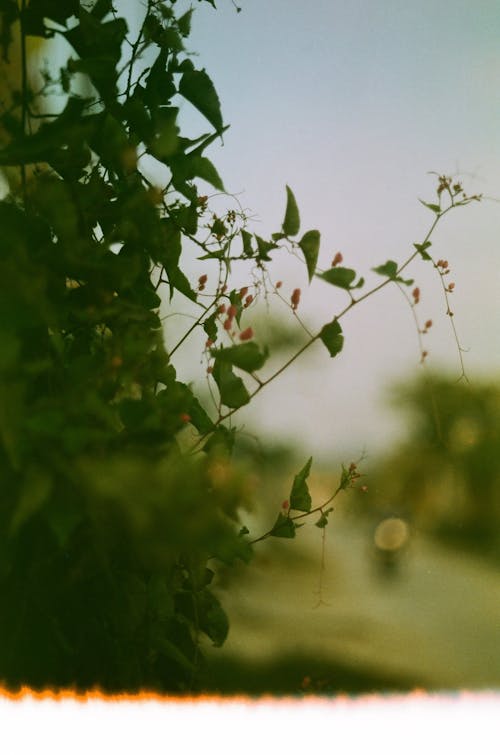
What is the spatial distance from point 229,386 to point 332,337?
127 millimetres

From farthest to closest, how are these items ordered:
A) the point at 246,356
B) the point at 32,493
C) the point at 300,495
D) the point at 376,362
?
1. the point at 376,362
2. the point at 300,495
3. the point at 246,356
4. the point at 32,493

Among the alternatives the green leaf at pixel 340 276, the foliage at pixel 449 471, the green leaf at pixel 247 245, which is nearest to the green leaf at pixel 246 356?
the green leaf at pixel 340 276

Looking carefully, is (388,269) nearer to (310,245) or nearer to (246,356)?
(310,245)

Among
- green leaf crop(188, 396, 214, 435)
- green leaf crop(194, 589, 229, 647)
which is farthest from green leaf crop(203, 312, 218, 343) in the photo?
green leaf crop(194, 589, 229, 647)

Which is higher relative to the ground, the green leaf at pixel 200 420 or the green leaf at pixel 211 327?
the green leaf at pixel 211 327

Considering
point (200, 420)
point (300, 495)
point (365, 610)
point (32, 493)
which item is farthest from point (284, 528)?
point (32, 493)

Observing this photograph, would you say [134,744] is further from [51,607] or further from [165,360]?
[165,360]

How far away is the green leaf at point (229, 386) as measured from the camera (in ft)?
2.52

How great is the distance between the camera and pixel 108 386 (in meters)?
0.68

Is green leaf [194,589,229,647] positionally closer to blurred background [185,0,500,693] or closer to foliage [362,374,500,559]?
blurred background [185,0,500,693]

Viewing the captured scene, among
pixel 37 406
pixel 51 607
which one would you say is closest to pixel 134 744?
pixel 51 607

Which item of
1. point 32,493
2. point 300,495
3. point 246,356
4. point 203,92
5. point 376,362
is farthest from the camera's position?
point 376,362

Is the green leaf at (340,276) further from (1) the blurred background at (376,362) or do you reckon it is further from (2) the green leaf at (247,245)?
(1) the blurred background at (376,362)

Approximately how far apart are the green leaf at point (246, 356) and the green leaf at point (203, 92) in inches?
10.4
